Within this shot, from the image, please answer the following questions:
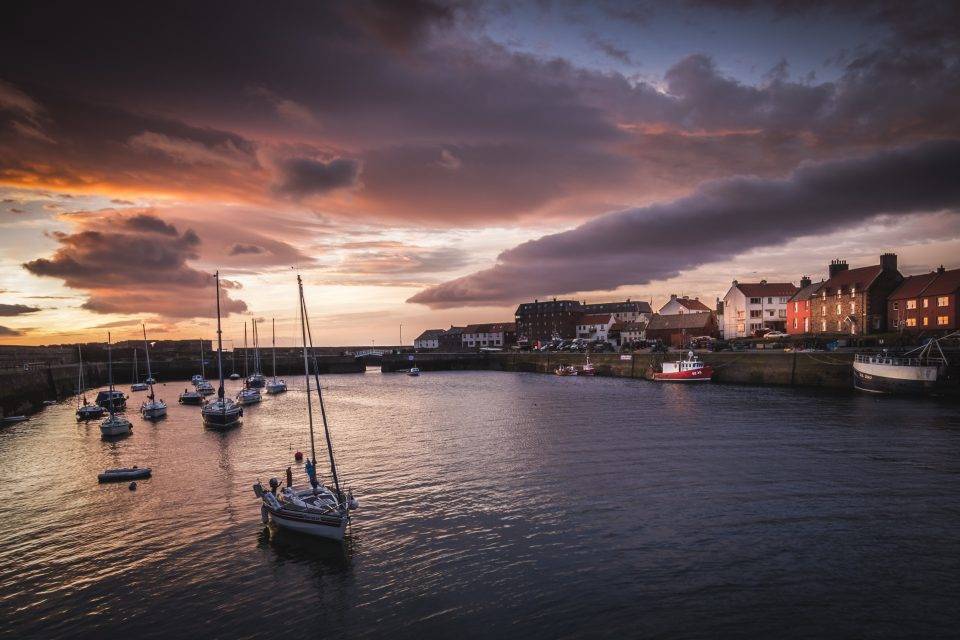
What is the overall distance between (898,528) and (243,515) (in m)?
29.8

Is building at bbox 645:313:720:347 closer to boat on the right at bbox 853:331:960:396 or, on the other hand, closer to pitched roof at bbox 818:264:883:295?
pitched roof at bbox 818:264:883:295

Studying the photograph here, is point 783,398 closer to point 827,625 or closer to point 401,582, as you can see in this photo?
point 827,625

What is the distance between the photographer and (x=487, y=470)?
35.0 metres

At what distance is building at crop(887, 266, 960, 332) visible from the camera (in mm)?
80125

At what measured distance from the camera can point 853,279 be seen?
97.0m

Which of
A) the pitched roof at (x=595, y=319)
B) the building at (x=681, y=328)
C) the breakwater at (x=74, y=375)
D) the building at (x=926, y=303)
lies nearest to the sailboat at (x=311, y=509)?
the breakwater at (x=74, y=375)

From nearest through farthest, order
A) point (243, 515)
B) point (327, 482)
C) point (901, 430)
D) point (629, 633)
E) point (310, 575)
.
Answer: point (629, 633) < point (310, 575) < point (243, 515) < point (327, 482) < point (901, 430)

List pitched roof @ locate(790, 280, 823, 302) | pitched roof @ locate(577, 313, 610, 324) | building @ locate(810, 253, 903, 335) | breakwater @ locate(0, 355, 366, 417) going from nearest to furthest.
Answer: breakwater @ locate(0, 355, 366, 417), building @ locate(810, 253, 903, 335), pitched roof @ locate(790, 280, 823, 302), pitched roof @ locate(577, 313, 610, 324)

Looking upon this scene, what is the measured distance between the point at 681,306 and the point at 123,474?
141m

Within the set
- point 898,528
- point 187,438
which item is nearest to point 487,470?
point 898,528

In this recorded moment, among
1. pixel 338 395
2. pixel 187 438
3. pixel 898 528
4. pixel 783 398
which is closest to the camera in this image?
pixel 898 528

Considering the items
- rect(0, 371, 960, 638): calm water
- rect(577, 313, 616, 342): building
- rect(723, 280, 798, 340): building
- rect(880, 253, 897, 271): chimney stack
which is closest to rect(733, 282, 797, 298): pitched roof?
rect(723, 280, 798, 340): building

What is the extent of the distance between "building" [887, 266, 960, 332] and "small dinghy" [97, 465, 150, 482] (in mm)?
100605

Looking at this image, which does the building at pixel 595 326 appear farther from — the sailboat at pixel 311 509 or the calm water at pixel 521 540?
the sailboat at pixel 311 509
